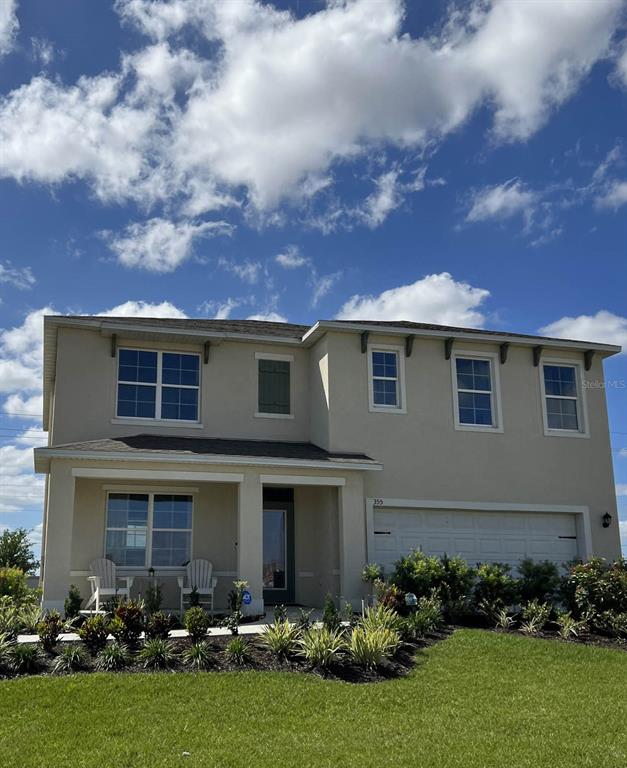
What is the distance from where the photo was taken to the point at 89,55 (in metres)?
13.5

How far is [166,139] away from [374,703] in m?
9.88

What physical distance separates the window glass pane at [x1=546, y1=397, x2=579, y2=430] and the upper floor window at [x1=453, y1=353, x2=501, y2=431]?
151 centimetres

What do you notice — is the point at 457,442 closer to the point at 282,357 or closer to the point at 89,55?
the point at 282,357

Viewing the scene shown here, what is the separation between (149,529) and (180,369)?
365 cm

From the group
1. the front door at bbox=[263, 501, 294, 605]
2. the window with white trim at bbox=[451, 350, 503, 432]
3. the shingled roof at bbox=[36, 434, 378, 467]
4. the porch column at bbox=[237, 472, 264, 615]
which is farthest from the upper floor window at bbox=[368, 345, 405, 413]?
the porch column at bbox=[237, 472, 264, 615]

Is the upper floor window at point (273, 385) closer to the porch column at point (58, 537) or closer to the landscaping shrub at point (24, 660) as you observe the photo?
the porch column at point (58, 537)

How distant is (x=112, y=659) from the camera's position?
33.7ft

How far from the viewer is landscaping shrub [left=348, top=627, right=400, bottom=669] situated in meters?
10.8

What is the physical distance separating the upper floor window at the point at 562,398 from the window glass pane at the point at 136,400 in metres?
9.29

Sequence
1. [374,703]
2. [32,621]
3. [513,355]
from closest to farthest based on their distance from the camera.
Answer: [374,703]
[32,621]
[513,355]

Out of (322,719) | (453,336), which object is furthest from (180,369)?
(322,719)

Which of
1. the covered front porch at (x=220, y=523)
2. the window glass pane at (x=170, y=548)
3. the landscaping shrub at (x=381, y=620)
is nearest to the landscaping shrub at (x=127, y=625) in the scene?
the landscaping shrub at (x=381, y=620)

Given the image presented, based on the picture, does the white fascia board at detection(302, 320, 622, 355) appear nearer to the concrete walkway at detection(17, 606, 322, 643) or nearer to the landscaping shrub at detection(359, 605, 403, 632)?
the concrete walkway at detection(17, 606, 322, 643)

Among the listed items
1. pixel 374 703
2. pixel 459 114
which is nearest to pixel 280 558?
pixel 374 703
